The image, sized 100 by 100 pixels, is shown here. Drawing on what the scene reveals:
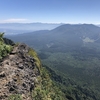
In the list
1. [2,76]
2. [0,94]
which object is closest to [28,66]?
[2,76]

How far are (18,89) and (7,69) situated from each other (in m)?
7.89

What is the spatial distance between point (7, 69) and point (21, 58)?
9.63 metres

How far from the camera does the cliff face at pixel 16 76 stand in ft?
96.3

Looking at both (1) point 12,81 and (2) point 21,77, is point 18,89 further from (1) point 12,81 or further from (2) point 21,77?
(2) point 21,77

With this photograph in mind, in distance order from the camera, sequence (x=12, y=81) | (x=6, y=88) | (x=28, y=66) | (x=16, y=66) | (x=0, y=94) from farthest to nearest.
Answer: (x=28, y=66), (x=16, y=66), (x=12, y=81), (x=6, y=88), (x=0, y=94)

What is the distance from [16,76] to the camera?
34.6 m

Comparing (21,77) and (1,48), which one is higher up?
(1,48)

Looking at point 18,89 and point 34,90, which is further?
point 34,90

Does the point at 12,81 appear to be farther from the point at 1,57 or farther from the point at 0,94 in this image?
the point at 1,57

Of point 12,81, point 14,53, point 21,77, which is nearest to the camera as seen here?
point 12,81

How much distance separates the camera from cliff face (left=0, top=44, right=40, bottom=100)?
2935 cm

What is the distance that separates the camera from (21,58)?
1821 inches

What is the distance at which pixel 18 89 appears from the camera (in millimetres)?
30156

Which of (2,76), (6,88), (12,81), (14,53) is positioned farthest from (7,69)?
(14,53)
